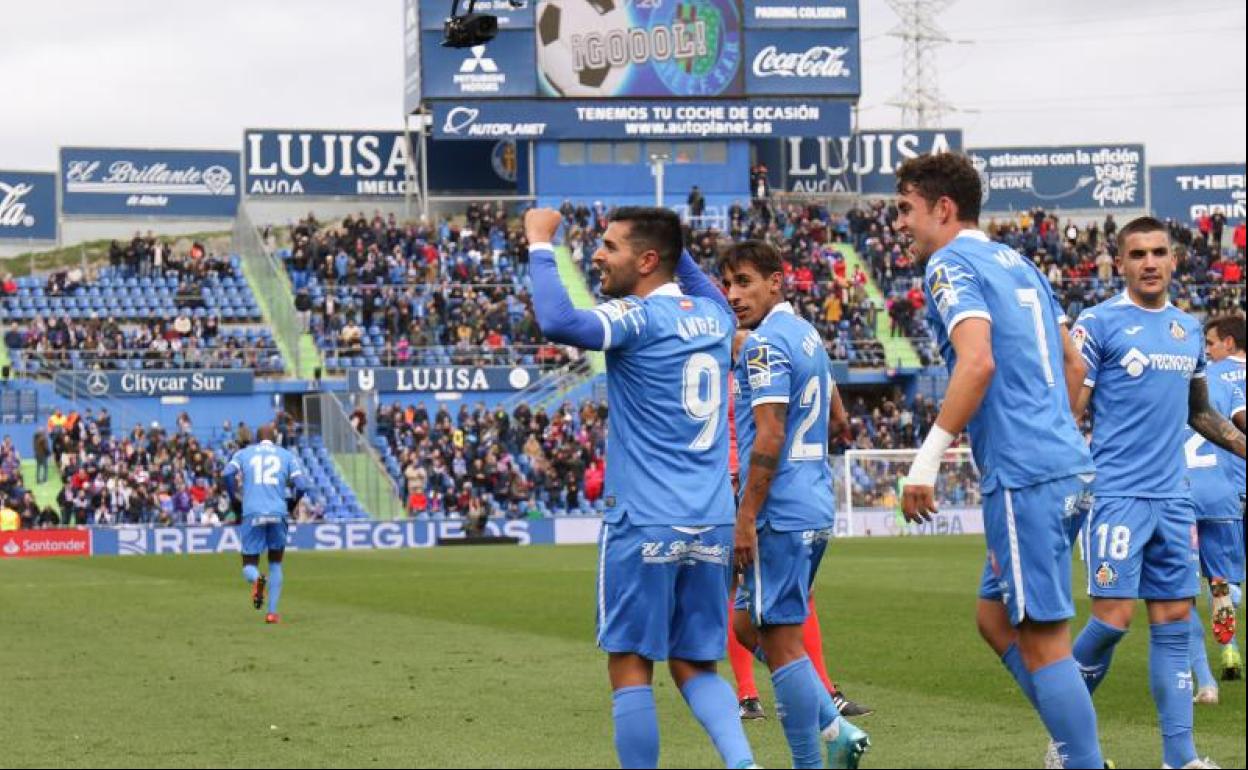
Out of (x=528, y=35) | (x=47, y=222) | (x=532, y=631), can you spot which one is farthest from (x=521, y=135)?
(x=532, y=631)

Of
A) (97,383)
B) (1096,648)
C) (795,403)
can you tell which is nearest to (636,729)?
(795,403)

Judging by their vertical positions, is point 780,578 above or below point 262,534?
above

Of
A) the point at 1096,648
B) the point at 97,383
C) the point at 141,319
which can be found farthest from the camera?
the point at 141,319

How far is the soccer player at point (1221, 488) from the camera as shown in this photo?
12.4 metres

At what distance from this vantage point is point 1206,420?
9.69 meters

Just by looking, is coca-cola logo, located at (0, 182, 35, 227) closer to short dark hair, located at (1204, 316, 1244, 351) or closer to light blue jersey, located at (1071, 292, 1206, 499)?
short dark hair, located at (1204, 316, 1244, 351)

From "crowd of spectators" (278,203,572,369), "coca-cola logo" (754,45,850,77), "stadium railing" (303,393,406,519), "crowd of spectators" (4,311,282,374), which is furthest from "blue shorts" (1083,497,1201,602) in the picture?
"coca-cola logo" (754,45,850,77)

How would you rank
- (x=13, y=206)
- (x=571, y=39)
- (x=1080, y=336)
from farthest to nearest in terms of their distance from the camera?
(x=13, y=206) < (x=571, y=39) < (x=1080, y=336)

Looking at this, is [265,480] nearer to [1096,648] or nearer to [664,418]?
[1096,648]

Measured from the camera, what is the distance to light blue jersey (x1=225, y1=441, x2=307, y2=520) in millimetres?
21875

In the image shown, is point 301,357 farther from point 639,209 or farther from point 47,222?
point 639,209

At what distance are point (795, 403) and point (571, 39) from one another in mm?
52578

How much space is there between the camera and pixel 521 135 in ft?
200

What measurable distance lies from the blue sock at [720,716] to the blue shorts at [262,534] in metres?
14.6
